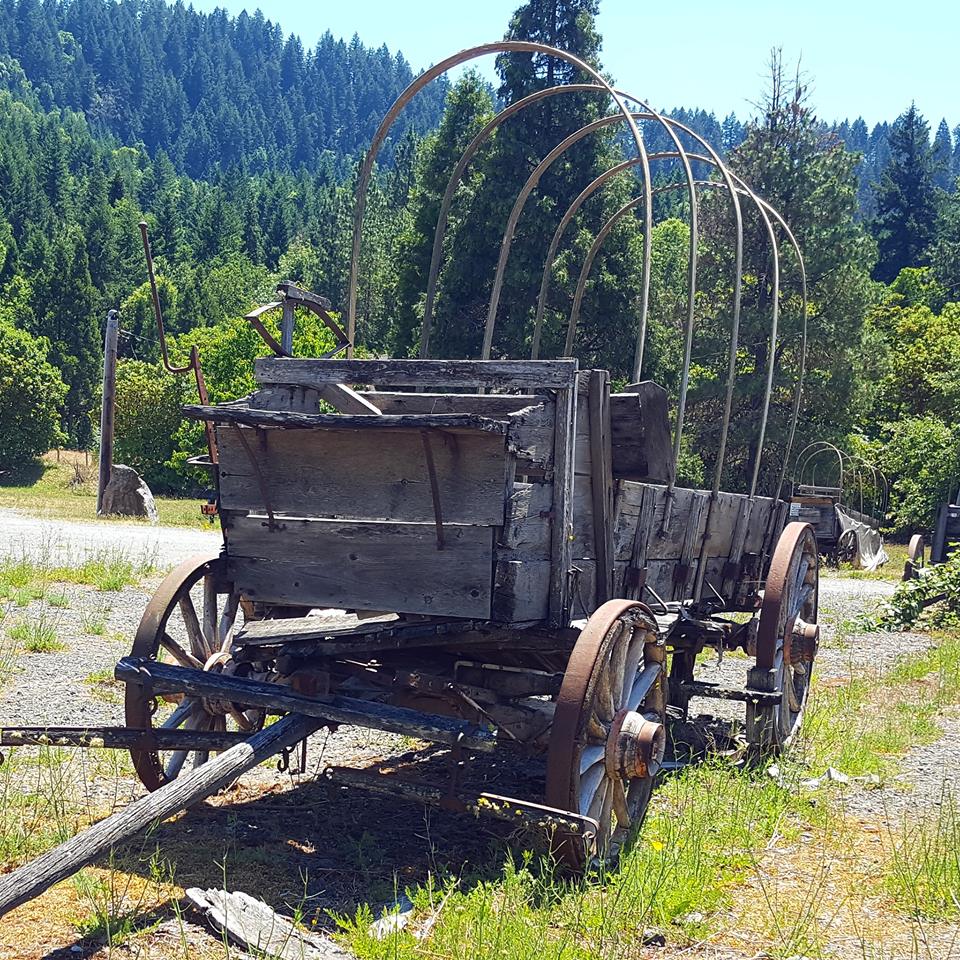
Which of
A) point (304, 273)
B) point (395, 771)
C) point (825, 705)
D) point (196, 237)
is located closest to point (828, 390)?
point (825, 705)

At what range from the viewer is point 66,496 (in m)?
32.2

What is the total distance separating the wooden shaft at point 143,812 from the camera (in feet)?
10.2

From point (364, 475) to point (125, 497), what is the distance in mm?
20765

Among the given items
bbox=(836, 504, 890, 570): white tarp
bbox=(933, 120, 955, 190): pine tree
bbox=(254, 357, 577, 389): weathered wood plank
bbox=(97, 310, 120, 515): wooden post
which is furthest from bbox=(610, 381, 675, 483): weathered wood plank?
bbox=(933, 120, 955, 190): pine tree

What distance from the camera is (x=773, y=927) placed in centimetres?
383

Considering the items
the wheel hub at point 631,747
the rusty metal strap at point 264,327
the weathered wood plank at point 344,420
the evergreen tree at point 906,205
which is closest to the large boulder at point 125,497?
the rusty metal strap at point 264,327

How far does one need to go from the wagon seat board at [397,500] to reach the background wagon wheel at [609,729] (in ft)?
1.07

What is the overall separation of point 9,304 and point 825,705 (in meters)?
59.2

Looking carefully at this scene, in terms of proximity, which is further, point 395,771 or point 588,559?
point 395,771

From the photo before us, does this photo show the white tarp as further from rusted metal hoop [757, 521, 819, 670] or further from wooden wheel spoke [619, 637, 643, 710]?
wooden wheel spoke [619, 637, 643, 710]

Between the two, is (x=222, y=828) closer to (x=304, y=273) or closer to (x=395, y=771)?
(x=395, y=771)

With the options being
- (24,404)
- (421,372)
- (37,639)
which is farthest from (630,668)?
(24,404)

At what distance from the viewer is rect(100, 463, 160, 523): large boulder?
2369 centimetres

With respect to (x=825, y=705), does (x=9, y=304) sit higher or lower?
higher
